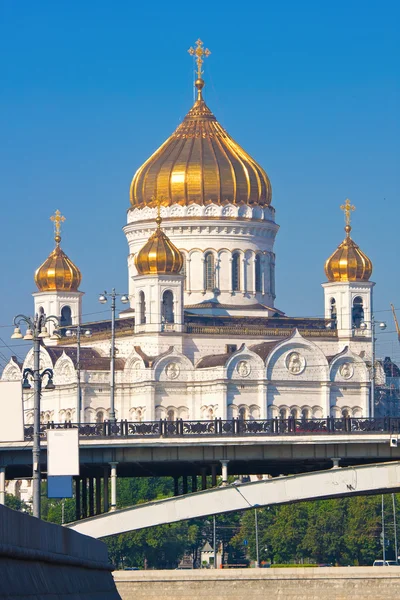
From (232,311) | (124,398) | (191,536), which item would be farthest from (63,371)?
(191,536)

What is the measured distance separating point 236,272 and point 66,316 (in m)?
11.3

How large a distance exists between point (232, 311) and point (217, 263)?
10.2ft

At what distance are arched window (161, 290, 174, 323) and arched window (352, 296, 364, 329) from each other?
12.4 m

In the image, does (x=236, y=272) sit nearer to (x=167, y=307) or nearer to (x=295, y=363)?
(x=167, y=307)

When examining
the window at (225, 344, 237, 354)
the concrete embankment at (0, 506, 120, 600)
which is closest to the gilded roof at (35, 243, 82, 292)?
the window at (225, 344, 237, 354)

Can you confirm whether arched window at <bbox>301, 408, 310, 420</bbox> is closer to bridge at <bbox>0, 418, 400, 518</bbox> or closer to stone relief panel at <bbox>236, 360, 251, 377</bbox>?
stone relief panel at <bbox>236, 360, 251, 377</bbox>

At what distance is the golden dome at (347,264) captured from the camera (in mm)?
109375

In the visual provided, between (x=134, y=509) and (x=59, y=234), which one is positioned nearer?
(x=134, y=509)

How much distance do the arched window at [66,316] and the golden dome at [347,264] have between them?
16137 mm

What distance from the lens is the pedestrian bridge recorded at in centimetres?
4716

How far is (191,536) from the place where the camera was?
90.5 m

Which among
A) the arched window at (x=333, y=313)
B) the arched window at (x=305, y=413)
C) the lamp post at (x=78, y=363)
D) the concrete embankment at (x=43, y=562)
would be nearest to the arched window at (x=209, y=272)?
the arched window at (x=333, y=313)

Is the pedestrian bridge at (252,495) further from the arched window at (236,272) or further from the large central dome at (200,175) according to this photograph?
the large central dome at (200,175)

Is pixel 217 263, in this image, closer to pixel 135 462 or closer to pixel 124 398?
pixel 124 398
